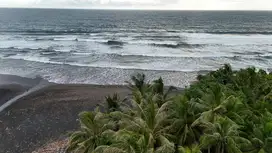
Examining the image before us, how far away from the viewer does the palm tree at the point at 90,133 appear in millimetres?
21047

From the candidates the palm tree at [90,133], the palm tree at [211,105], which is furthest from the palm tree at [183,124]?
the palm tree at [90,133]

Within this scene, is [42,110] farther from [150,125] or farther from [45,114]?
[150,125]

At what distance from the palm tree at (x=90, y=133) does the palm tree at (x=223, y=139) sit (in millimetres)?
6233

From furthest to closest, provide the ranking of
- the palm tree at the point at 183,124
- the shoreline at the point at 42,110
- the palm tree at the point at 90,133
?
the shoreline at the point at 42,110 → the palm tree at the point at 90,133 → the palm tree at the point at 183,124

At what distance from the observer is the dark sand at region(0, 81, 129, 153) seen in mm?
30172

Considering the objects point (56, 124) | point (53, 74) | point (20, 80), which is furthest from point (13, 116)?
point (53, 74)

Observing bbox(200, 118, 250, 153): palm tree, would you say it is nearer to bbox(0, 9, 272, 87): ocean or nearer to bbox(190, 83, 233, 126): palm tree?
bbox(190, 83, 233, 126): palm tree

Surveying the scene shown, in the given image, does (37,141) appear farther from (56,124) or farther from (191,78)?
(191,78)

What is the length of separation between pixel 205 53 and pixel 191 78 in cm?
2555

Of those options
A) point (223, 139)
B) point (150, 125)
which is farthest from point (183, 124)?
point (223, 139)

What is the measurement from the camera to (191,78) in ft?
172

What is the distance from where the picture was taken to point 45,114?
3581 cm

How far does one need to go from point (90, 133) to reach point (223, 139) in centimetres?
866

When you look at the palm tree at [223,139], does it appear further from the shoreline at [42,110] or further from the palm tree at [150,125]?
the shoreline at [42,110]
